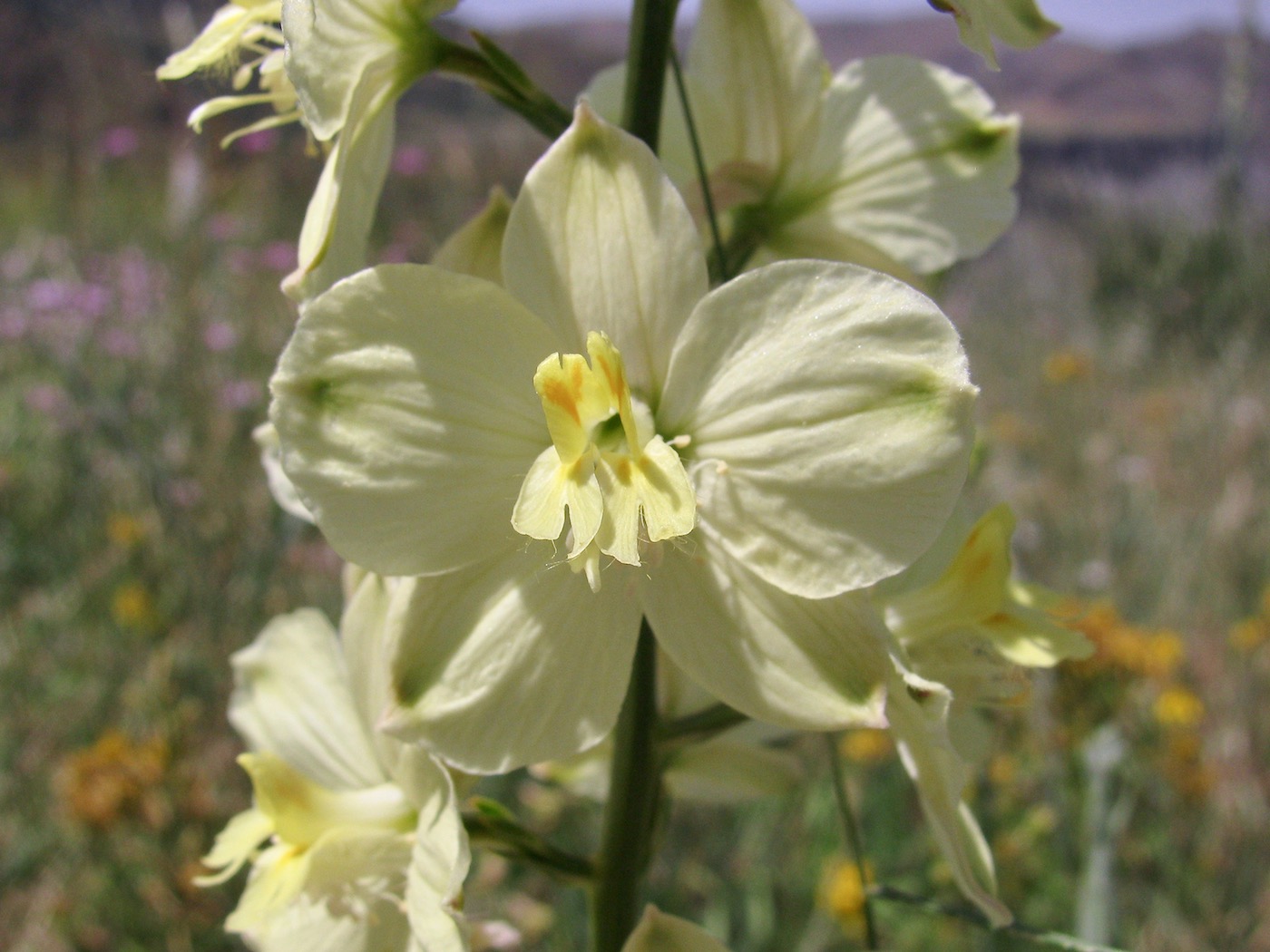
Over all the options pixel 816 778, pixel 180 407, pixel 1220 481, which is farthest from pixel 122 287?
pixel 1220 481

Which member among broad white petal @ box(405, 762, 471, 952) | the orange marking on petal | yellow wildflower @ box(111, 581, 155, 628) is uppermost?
the orange marking on petal

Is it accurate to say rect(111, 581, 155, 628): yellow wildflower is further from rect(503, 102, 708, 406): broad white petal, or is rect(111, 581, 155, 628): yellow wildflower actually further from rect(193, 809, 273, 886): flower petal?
rect(503, 102, 708, 406): broad white petal

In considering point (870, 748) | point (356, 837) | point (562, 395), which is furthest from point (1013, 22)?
point (870, 748)

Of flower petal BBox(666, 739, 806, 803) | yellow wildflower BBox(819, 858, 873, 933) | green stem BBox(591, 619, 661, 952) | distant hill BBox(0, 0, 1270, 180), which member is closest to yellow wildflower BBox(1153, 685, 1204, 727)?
yellow wildflower BBox(819, 858, 873, 933)

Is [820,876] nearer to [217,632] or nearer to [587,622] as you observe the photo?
[217,632]

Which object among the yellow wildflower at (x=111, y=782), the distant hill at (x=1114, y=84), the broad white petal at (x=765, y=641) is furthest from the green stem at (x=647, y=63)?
the distant hill at (x=1114, y=84)

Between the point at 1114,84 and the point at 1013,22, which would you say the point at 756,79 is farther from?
the point at 1114,84
